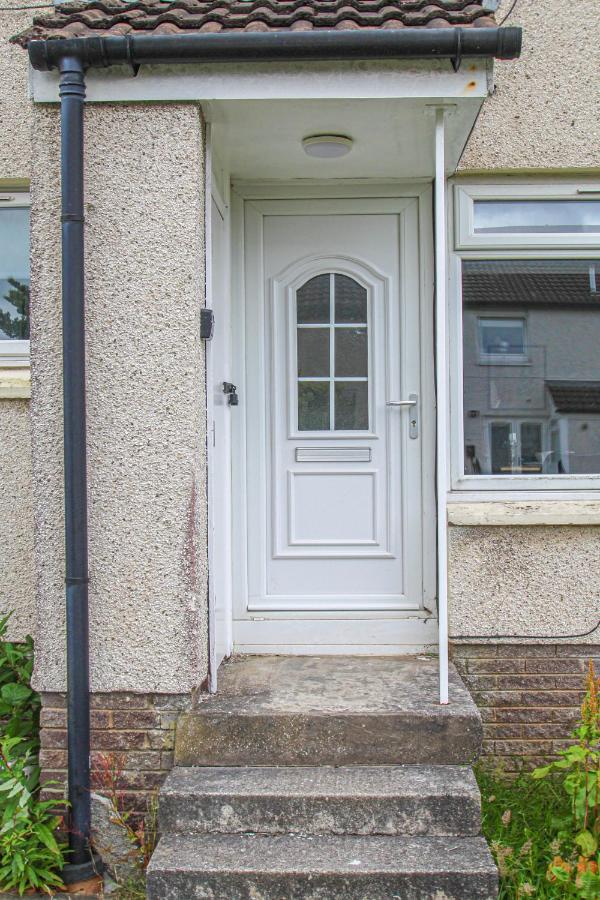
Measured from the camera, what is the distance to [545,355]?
4105 mm

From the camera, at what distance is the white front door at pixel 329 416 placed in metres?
4.14

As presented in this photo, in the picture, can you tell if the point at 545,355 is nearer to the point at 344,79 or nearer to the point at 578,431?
the point at 578,431

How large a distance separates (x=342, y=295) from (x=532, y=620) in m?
2.02

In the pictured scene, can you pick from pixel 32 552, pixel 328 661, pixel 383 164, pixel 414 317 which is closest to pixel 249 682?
pixel 328 661

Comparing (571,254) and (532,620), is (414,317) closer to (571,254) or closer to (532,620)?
(571,254)

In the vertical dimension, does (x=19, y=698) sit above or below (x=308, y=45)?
below

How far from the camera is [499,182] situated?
4086 mm

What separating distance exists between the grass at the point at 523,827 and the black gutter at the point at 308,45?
3190mm

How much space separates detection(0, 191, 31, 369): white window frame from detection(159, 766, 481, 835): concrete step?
2.36 m

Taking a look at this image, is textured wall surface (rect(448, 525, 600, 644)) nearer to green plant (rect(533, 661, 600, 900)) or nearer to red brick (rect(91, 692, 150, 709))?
green plant (rect(533, 661, 600, 900))

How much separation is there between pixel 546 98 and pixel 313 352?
72.0 inches

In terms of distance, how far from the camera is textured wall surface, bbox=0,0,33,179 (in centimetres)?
409

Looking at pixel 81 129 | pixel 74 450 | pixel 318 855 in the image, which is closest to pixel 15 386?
pixel 74 450

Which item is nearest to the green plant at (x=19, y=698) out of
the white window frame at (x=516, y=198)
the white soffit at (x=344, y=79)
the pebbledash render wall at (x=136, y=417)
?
the pebbledash render wall at (x=136, y=417)
